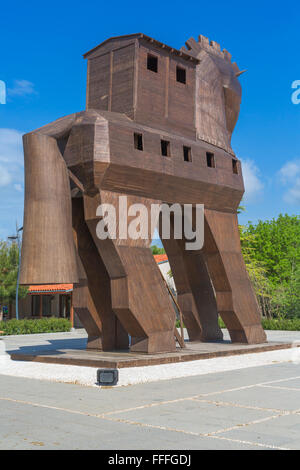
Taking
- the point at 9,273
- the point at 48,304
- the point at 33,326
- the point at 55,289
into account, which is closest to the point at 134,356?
the point at 33,326

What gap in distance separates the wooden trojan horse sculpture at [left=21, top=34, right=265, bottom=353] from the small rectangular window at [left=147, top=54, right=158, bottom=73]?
0.05 metres

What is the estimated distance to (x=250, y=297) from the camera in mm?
18031

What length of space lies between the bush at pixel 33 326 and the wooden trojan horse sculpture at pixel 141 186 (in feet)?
43.0

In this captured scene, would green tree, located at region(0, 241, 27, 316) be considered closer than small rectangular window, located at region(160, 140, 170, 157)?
No

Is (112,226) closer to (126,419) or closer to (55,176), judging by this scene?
(55,176)

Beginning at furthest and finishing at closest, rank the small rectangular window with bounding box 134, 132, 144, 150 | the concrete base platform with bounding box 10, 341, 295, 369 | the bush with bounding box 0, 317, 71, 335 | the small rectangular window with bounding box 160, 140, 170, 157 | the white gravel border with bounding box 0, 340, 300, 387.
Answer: the bush with bounding box 0, 317, 71, 335, the small rectangular window with bounding box 160, 140, 170, 157, the small rectangular window with bounding box 134, 132, 144, 150, the concrete base platform with bounding box 10, 341, 295, 369, the white gravel border with bounding box 0, 340, 300, 387

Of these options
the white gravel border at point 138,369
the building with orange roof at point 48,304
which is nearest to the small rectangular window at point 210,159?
the white gravel border at point 138,369

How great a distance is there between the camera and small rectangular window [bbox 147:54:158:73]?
52.9 feet

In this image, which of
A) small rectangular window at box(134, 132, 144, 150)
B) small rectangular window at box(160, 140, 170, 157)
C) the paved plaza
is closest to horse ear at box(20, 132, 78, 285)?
small rectangular window at box(134, 132, 144, 150)

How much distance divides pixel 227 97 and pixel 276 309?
85.3 ft

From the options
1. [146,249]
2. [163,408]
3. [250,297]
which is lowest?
[163,408]

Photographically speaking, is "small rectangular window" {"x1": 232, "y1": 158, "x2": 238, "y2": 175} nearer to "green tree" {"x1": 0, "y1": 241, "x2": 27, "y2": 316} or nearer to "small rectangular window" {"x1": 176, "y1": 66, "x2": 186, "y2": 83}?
"small rectangular window" {"x1": 176, "y1": 66, "x2": 186, "y2": 83}

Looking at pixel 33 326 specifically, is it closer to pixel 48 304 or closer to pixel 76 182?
pixel 48 304
